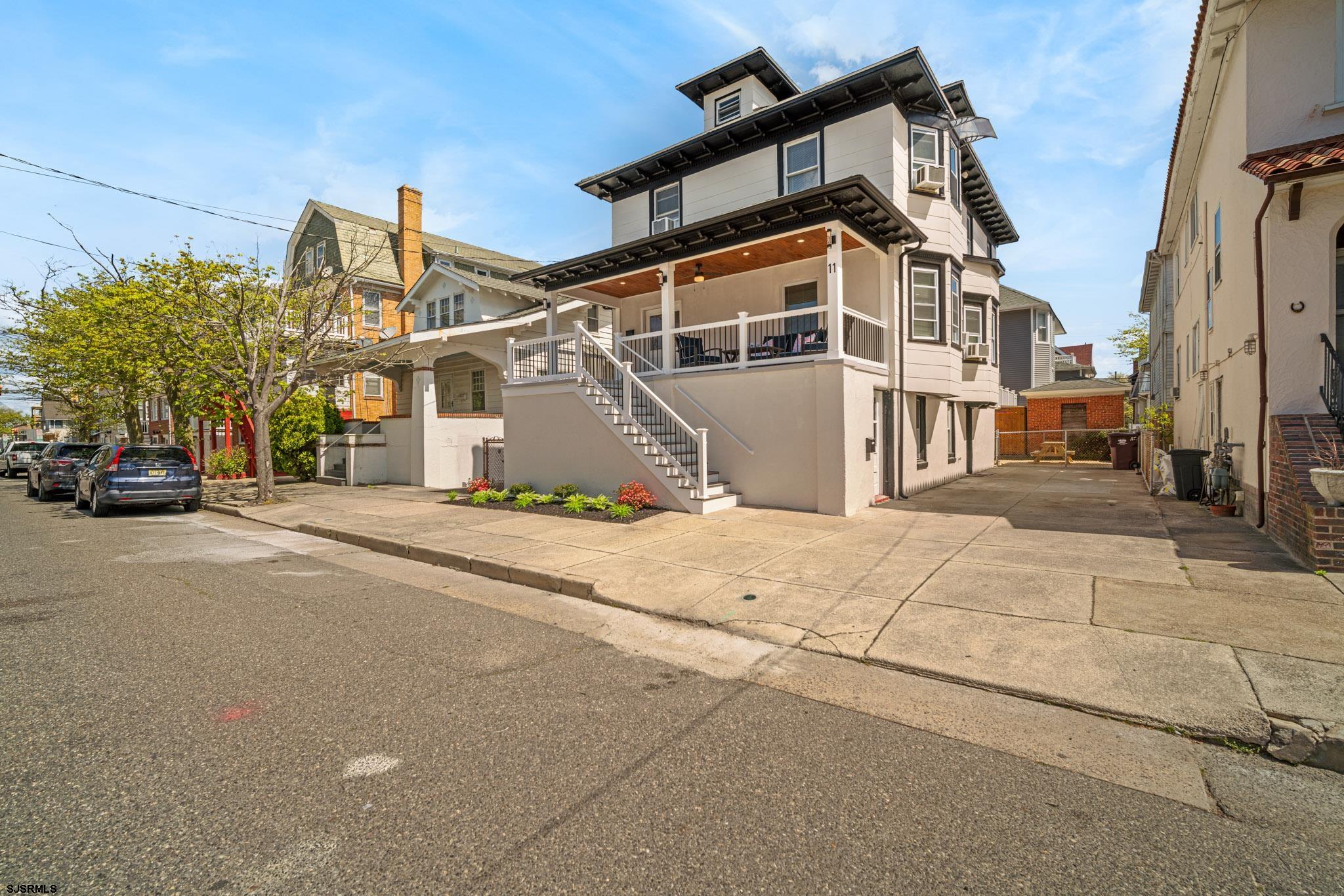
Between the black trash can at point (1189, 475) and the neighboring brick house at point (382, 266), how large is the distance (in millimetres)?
22422

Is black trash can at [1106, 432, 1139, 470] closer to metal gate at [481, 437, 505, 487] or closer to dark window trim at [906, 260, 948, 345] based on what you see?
dark window trim at [906, 260, 948, 345]

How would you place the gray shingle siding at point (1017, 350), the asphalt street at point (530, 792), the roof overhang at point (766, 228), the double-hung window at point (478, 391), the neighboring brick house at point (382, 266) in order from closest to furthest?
the asphalt street at point (530, 792)
the roof overhang at point (766, 228)
the double-hung window at point (478, 391)
the neighboring brick house at point (382, 266)
the gray shingle siding at point (1017, 350)

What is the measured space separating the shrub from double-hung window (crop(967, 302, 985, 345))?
64.9 feet

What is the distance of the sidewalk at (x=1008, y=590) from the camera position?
380 cm

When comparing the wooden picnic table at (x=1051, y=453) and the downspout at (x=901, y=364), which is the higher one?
the downspout at (x=901, y=364)

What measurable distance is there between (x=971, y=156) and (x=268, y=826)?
60.1 feet

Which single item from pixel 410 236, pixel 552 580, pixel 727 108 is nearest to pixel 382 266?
pixel 410 236

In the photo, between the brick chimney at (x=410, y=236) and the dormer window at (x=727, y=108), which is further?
the brick chimney at (x=410, y=236)

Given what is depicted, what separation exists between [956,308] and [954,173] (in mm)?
3243

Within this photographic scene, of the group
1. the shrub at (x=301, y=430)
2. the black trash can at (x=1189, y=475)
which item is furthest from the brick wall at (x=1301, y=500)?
the shrub at (x=301, y=430)

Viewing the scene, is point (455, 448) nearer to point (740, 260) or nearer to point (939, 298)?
point (740, 260)

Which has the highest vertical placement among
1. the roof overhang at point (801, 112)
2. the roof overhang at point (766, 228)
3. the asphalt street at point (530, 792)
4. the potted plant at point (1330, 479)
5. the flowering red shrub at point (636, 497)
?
the roof overhang at point (801, 112)

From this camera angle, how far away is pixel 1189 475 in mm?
11258

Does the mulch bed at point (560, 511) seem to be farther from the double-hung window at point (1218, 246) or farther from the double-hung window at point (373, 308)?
the double-hung window at point (373, 308)
